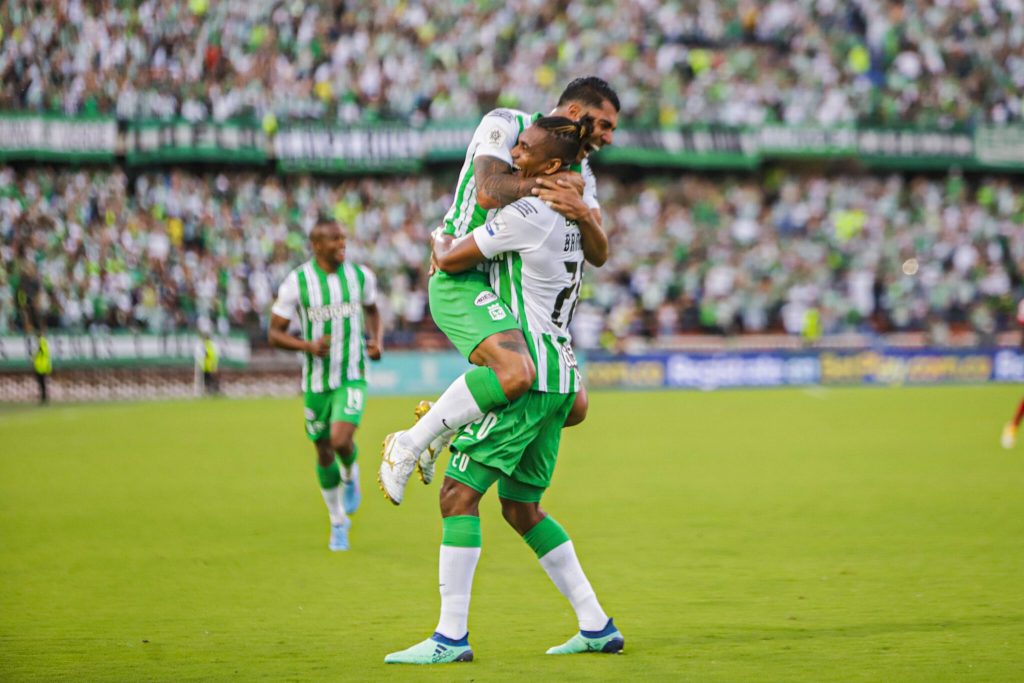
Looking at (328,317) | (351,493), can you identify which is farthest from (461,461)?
(351,493)

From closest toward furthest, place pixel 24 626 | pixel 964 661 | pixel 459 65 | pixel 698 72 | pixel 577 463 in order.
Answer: pixel 964 661
pixel 24 626
pixel 577 463
pixel 459 65
pixel 698 72

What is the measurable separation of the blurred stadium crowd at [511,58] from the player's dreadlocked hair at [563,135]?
23584 mm

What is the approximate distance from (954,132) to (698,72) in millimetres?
7721

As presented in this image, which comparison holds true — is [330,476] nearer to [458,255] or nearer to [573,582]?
[573,582]

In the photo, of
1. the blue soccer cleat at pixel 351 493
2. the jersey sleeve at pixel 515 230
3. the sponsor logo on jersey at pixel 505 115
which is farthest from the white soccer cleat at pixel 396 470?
the blue soccer cleat at pixel 351 493

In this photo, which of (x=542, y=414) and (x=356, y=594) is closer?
(x=542, y=414)

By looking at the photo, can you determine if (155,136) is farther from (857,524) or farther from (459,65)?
(857,524)

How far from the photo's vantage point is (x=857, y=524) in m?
10.7

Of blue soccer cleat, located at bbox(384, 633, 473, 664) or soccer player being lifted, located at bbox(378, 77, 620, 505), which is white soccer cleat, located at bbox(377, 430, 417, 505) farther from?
blue soccer cleat, located at bbox(384, 633, 473, 664)

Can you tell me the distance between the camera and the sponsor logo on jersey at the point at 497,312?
5992mm

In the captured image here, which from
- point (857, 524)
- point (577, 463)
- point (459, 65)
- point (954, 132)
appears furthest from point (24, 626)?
point (954, 132)

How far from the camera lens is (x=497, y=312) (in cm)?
601

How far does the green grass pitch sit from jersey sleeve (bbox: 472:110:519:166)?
2.28m

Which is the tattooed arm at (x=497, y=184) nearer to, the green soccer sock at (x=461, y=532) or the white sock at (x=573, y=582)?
the green soccer sock at (x=461, y=532)
